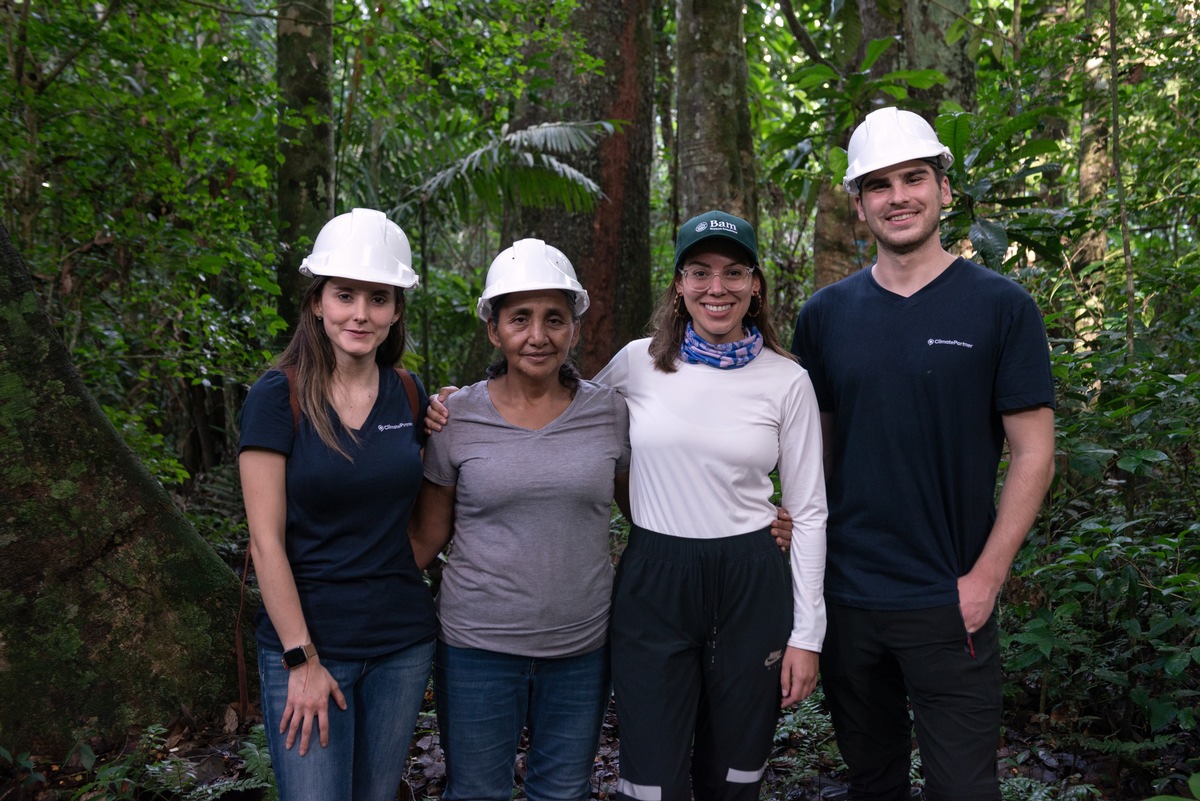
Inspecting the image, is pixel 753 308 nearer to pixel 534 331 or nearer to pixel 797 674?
pixel 534 331

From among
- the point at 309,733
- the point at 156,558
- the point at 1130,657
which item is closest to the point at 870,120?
the point at 309,733

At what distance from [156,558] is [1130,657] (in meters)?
4.13

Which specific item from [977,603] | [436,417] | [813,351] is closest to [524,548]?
[436,417]

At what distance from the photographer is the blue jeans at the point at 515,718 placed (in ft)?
8.56

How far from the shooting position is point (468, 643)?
2590 millimetres

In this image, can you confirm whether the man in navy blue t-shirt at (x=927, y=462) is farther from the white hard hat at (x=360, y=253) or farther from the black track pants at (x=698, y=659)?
the white hard hat at (x=360, y=253)

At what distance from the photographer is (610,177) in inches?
280

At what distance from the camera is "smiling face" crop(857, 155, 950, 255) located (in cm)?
270

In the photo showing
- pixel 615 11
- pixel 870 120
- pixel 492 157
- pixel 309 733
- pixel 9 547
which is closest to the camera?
pixel 309 733

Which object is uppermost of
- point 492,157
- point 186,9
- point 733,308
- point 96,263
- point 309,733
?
point 186,9

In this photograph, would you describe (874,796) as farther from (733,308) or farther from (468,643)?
(733,308)

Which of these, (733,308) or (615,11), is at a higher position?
(615,11)

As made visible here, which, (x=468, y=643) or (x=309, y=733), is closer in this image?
(x=309, y=733)

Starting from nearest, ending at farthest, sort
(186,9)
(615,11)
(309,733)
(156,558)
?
1. (309,733)
2. (156,558)
3. (186,9)
4. (615,11)
